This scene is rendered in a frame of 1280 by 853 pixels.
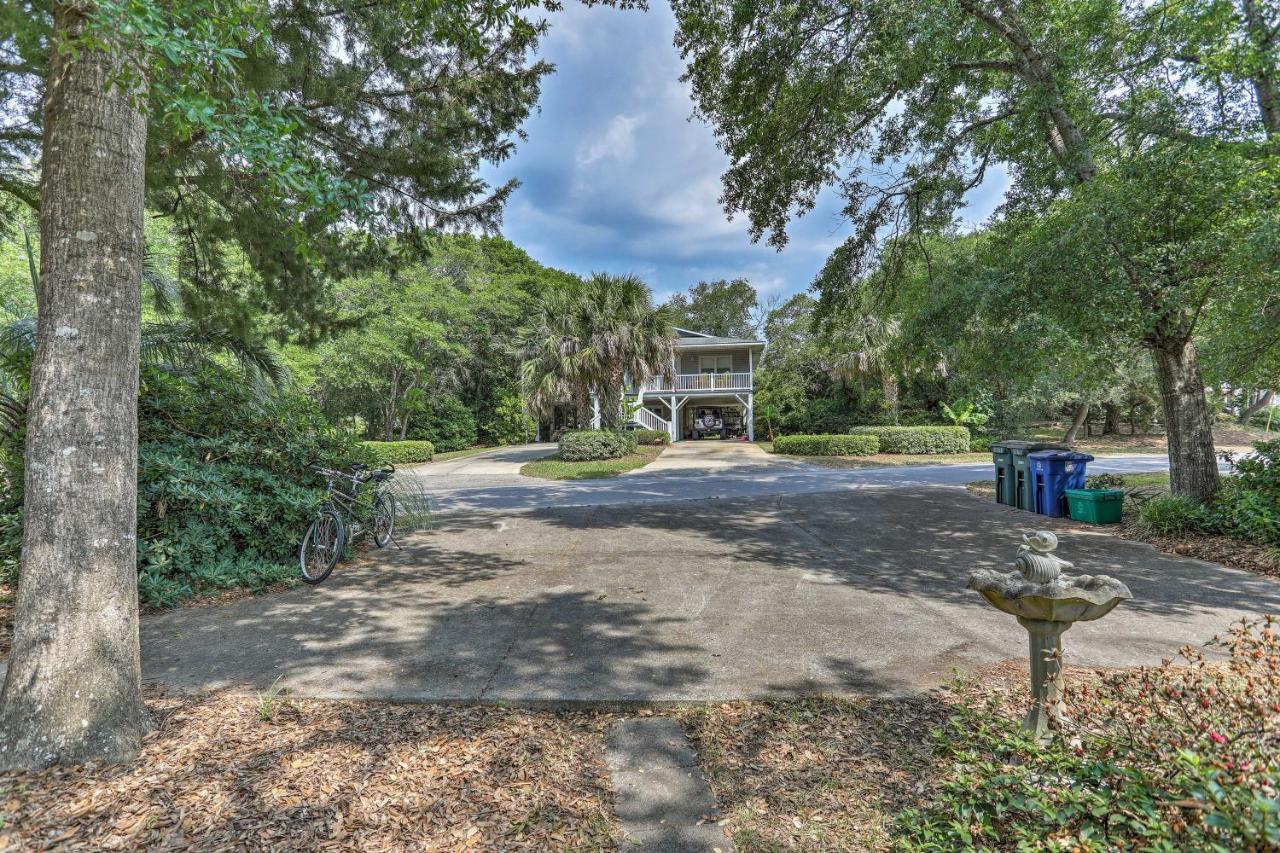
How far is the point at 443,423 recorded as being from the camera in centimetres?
2609

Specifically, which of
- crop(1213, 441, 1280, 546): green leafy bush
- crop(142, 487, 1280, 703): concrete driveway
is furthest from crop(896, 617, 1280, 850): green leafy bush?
crop(1213, 441, 1280, 546): green leafy bush

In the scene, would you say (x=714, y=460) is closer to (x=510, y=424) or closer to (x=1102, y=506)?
(x=1102, y=506)

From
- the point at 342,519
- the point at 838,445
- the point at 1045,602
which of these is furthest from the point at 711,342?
the point at 1045,602

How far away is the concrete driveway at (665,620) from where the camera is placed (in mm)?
3076

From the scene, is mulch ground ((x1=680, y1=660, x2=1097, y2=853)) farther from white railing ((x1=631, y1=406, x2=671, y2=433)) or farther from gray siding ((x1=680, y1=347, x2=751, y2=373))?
gray siding ((x1=680, y1=347, x2=751, y2=373))

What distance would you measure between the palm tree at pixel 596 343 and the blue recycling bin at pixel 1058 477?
1045cm

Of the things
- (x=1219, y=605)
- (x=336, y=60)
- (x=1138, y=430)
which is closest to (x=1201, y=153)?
(x=1219, y=605)

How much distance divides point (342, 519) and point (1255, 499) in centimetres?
997

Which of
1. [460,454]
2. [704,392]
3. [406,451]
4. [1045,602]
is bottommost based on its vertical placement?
[460,454]

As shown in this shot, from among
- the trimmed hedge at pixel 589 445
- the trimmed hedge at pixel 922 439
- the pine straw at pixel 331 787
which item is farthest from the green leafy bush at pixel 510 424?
the pine straw at pixel 331 787

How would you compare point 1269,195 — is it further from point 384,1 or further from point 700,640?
point 384,1

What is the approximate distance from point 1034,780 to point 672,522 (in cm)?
645

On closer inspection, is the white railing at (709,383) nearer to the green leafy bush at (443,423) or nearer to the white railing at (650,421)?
the white railing at (650,421)

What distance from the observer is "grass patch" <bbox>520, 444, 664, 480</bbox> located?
14.8 m
